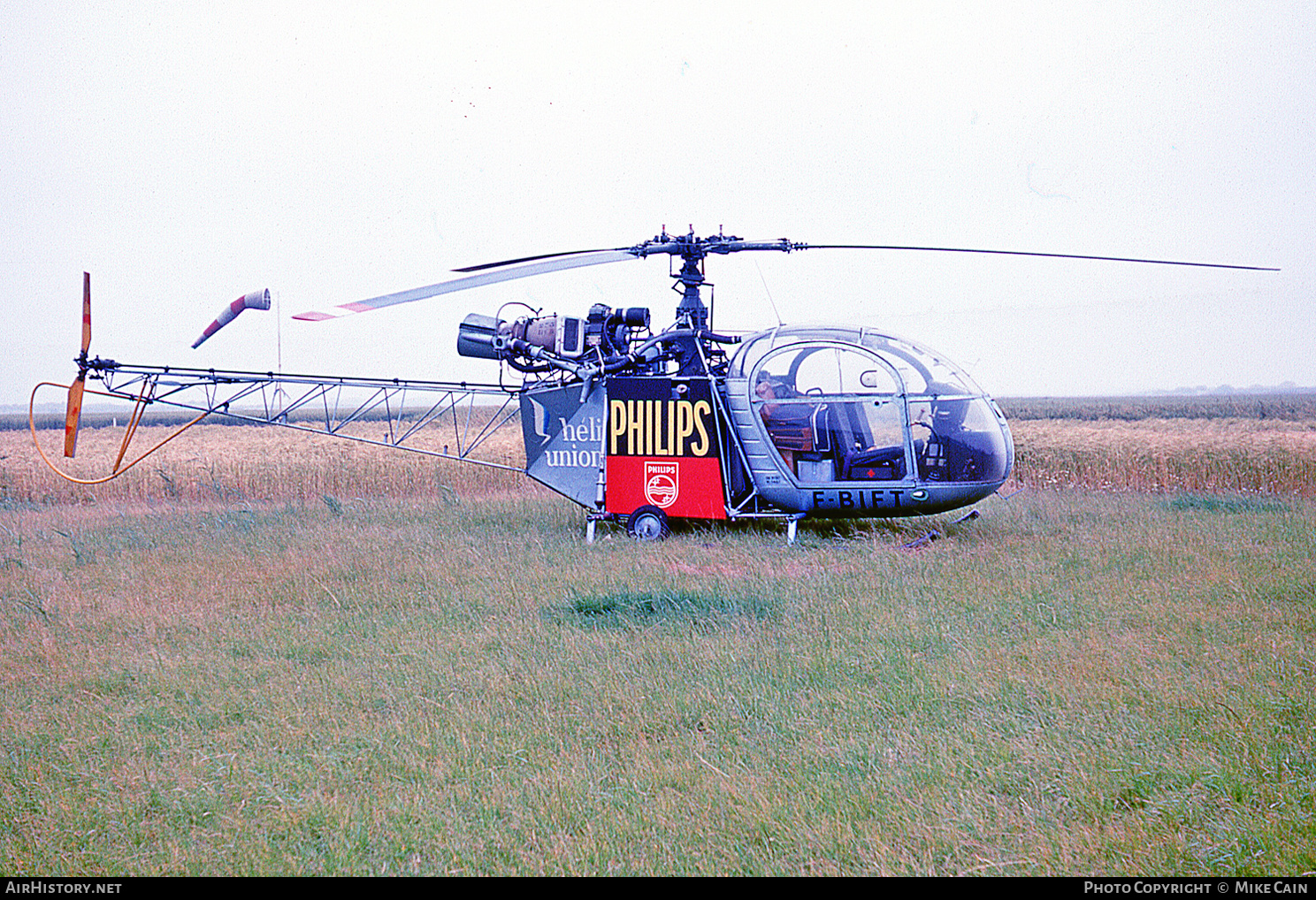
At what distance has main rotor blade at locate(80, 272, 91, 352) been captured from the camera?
11609 mm

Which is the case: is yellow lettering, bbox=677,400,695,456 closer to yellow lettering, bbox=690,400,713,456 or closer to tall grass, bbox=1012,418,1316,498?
yellow lettering, bbox=690,400,713,456

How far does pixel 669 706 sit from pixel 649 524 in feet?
19.9

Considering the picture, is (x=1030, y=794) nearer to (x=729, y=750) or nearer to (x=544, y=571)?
(x=729, y=750)

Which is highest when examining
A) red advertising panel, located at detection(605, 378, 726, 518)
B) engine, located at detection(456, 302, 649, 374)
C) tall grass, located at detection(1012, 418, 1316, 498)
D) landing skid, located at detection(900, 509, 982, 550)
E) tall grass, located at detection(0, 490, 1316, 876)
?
engine, located at detection(456, 302, 649, 374)

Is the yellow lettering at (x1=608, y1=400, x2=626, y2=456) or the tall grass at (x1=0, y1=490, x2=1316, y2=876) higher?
the yellow lettering at (x1=608, y1=400, x2=626, y2=456)

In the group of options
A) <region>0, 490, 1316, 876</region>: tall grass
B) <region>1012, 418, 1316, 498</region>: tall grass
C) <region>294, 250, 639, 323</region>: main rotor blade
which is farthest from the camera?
<region>1012, 418, 1316, 498</region>: tall grass

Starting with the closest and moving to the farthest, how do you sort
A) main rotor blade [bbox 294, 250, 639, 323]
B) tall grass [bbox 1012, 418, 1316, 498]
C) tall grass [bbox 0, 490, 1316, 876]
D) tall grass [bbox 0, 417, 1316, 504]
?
tall grass [bbox 0, 490, 1316, 876] < main rotor blade [bbox 294, 250, 639, 323] < tall grass [bbox 1012, 418, 1316, 498] < tall grass [bbox 0, 417, 1316, 504]

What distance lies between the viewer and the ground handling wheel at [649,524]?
1142 cm

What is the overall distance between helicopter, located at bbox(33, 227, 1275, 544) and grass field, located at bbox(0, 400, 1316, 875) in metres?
0.73

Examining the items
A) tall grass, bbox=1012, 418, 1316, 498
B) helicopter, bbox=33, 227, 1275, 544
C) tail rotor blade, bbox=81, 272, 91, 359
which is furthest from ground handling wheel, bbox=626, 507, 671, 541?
tall grass, bbox=1012, 418, 1316, 498

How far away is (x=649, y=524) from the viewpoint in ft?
37.6

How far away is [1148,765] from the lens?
4504mm

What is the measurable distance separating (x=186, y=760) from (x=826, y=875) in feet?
10.7

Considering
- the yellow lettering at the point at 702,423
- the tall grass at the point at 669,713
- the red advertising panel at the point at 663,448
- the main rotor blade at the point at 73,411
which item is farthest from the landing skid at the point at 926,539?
the main rotor blade at the point at 73,411
